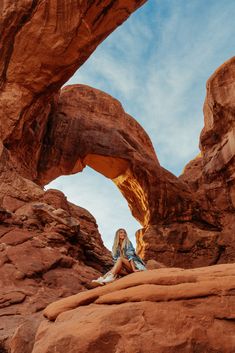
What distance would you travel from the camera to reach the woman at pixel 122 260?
7293 mm

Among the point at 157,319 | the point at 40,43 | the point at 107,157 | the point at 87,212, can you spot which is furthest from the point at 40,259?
the point at 107,157

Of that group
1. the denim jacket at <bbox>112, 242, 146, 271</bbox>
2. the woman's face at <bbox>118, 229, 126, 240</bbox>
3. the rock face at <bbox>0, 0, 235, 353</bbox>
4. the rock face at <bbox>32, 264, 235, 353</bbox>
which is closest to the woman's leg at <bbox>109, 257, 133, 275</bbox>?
the denim jacket at <bbox>112, 242, 146, 271</bbox>

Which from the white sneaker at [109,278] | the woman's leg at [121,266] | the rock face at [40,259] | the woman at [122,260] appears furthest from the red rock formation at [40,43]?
the white sneaker at [109,278]

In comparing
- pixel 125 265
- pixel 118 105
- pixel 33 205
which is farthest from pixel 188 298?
pixel 118 105

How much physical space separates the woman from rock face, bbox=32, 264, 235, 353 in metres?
1.84

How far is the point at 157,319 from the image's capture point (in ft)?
15.2

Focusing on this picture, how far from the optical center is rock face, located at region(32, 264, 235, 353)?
14.4 feet

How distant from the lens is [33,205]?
499 inches

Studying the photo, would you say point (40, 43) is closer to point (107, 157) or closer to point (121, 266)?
point (107, 157)

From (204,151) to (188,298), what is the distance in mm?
20894

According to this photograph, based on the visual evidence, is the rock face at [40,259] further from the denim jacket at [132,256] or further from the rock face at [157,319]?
the denim jacket at [132,256]

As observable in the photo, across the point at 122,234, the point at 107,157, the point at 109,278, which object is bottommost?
the point at 109,278

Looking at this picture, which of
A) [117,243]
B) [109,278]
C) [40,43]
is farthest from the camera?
[40,43]

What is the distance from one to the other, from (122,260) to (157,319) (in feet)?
9.57
